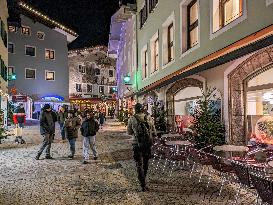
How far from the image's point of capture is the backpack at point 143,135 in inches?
304

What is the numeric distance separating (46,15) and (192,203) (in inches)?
1659

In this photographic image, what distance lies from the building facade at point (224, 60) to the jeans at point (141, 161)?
2.76 metres

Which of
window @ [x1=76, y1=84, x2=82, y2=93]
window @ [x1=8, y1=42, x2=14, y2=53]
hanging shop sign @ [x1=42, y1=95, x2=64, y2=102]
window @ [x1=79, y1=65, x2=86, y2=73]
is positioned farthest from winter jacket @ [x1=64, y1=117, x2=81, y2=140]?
window @ [x1=76, y1=84, x2=82, y2=93]

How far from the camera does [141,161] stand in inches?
304

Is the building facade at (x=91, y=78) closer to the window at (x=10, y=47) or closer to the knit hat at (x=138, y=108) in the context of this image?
the window at (x=10, y=47)

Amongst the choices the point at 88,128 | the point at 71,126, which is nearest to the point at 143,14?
the point at 71,126

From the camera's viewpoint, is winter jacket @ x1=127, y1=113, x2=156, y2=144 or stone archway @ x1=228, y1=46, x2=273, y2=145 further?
stone archway @ x1=228, y1=46, x2=273, y2=145

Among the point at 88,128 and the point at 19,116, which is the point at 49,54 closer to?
the point at 19,116

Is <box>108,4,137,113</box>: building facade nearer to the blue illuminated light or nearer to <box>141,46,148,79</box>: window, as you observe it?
<box>141,46,148,79</box>: window

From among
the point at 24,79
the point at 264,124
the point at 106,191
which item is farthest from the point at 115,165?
the point at 24,79

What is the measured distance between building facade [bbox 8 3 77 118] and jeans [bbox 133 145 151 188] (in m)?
37.0

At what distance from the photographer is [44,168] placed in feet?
34.9

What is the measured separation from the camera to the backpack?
771cm

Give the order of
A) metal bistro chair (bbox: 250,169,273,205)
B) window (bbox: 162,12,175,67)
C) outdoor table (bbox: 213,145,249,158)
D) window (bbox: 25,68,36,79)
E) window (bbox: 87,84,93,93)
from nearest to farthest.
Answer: metal bistro chair (bbox: 250,169,273,205)
outdoor table (bbox: 213,145,249,158)
window (bbox: 162,12,175,67)
window (bbox: 25,68,36,79)
window (bbox: 87,84,93,93)
